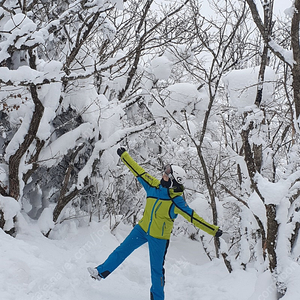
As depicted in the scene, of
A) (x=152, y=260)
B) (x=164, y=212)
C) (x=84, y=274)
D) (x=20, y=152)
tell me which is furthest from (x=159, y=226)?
(x=20, y=152)

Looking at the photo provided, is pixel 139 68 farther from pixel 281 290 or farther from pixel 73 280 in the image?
pixel 281 290

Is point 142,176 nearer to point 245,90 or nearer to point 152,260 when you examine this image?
point 152,260

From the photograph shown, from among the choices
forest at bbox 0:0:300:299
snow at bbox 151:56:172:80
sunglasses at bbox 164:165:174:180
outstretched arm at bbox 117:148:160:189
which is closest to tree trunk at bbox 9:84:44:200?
forest at bbox 0:0:300:299

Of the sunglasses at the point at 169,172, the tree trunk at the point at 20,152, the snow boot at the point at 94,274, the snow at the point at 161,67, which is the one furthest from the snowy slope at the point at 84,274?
the snow at the point at 161,67

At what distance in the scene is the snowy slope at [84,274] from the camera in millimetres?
3297

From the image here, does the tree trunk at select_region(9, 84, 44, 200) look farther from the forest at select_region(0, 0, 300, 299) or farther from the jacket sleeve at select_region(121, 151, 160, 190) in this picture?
the jacket sleeve at select_region(121, 151, 160, 190)

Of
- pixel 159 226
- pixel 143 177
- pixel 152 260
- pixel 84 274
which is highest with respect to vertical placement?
pixel 143 177

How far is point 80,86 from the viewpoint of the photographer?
16.8ft

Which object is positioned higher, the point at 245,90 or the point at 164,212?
the point at 245,90

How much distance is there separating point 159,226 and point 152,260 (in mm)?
420

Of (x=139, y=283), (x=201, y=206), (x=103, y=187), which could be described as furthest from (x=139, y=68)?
(x=139, y=283)

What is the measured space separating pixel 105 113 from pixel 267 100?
9.54 ft

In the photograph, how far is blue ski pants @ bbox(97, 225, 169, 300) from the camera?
3545mm

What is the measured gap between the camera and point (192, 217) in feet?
12.0
